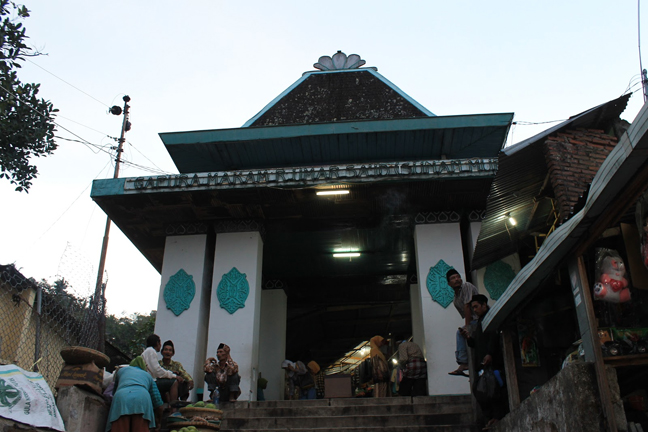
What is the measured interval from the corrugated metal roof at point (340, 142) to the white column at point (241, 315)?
1769mm

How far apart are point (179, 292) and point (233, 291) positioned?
3.55 feet

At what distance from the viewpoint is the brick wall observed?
7898mm

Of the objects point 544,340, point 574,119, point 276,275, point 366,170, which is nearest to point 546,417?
point 544,340

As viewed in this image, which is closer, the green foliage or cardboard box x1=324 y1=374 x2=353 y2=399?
cardboard box x1=324 y1=374 x2=353 y2=399

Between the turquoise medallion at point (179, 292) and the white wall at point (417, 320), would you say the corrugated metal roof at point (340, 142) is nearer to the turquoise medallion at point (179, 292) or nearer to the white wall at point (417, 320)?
the turquoise medallion at point (179, 292)

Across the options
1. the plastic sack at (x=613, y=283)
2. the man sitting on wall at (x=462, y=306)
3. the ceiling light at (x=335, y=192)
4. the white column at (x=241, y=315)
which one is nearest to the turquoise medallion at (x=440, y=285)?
the man sitting on wall at (x=462, y=306)

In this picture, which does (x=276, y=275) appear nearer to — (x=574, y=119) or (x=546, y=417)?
(x=574, y=119)

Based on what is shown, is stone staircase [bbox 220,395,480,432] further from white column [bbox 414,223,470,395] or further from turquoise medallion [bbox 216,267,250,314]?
turquoise medallion [bbox 216,267,250,314]

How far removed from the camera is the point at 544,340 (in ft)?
20.3

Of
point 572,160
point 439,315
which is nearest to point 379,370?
point 439,315

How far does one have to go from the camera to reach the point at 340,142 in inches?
455

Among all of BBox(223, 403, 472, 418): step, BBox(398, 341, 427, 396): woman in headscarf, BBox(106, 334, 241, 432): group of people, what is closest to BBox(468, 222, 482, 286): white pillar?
BBox(398, 341, 427, 396): woman in headscarf

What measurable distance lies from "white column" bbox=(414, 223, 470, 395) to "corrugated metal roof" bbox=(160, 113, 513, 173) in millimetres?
1808

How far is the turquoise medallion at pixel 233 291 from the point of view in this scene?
10578 mm
